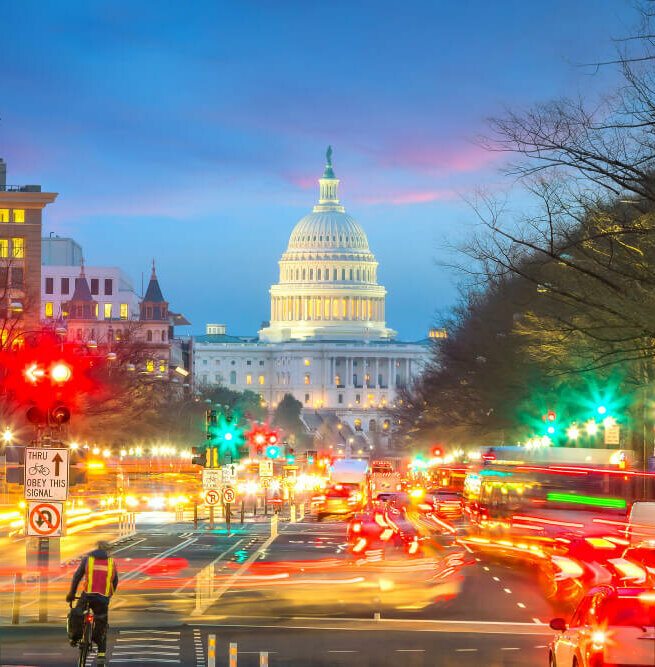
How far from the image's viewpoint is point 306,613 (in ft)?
93.5

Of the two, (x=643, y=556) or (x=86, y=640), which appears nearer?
(x=86, y=640)

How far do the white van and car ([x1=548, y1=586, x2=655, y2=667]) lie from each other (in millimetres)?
18158

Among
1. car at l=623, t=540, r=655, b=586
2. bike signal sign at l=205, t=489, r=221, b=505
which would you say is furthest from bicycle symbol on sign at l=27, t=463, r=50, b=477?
bike signal sign at l=205, t=489, r=221, b=505

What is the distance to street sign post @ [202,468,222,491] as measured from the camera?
55219mm

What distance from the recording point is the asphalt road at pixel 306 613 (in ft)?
74.5

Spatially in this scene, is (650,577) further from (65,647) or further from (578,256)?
(578,256)

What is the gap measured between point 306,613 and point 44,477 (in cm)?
534

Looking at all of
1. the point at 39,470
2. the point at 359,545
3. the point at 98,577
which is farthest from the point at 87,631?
the point at 359,545

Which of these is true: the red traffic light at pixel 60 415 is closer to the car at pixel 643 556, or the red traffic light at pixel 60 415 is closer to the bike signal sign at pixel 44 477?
the bike signal sign at pixel 44 477

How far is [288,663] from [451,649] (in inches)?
113

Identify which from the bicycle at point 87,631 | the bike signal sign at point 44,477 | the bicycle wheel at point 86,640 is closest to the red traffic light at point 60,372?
the bike signal sign at point 44,477

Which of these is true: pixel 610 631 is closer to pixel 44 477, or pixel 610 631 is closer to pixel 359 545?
pixel 44 477

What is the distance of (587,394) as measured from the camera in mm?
67938

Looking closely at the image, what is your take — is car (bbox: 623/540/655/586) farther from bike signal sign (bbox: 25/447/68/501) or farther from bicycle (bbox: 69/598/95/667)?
bicycle (bbox: 69/598/95/667)
